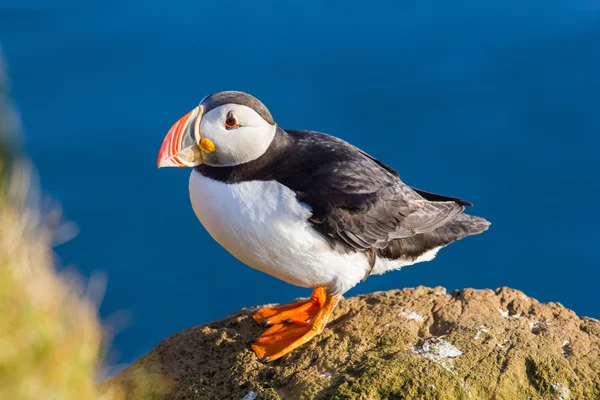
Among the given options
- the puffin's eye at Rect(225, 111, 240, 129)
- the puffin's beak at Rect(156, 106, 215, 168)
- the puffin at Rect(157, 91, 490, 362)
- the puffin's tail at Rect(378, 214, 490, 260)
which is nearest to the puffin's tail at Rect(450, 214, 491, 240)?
the puffin's tail at Rect(378, 214, 490, 260)

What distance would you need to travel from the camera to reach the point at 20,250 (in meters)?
2.55

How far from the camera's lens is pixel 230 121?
3918mm

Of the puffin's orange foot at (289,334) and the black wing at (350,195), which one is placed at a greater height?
the black wing at (350,195)

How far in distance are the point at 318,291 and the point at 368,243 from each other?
583mm

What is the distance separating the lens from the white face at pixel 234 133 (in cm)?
391

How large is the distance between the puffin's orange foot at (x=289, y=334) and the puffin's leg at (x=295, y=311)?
7cm

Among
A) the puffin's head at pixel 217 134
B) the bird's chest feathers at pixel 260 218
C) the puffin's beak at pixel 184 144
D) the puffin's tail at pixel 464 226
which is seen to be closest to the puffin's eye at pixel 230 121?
the puffin's head at pixel 217 134

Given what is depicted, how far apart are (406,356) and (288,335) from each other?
0.68 m

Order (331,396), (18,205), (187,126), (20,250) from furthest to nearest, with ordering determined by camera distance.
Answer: (187,126) < (331,396) < (18,205) < (20,250)

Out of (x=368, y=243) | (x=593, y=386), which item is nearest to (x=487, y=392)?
(x=593, y=386)

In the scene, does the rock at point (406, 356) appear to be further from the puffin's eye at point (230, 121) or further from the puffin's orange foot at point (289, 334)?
the puffin's eye at point (230, 121)

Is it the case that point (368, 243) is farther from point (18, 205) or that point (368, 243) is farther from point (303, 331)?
point (18, 205)

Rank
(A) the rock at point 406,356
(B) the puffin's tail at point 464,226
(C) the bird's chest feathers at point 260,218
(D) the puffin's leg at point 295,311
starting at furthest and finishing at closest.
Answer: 1. (B) the puffin's tail at point 464,226
2. (D) the puffin's leg at point 295,311
3. (C) the bird's chest feathers at point 260,218
4. (A) the rock at point 406,356

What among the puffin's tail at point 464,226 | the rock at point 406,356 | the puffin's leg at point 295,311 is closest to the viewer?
the rock at point 406,356
